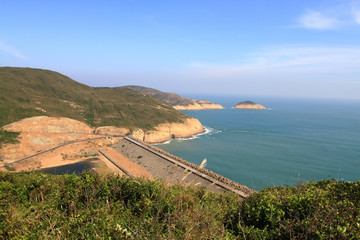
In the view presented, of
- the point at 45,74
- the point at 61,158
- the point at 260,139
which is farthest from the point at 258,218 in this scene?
the point at 45,74

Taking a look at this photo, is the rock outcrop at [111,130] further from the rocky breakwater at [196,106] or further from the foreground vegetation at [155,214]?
the rocky breakwater at [196,106]

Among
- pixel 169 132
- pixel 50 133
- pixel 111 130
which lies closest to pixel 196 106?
pixel 169 132

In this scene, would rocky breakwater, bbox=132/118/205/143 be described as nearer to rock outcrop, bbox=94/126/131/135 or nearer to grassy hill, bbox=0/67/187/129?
rock outcrop, bbox=94/126/131/135

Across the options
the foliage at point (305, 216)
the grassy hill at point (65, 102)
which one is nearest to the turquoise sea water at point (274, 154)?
the grassy hill at point (65, 102)

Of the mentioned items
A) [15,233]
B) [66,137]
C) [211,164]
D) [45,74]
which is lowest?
[211,164]

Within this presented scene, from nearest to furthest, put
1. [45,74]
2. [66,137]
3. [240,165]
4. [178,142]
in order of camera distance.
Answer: [240,165] → [66,137] → [178,142] → [45,74]

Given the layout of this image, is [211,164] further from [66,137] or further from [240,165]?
[66,137]
